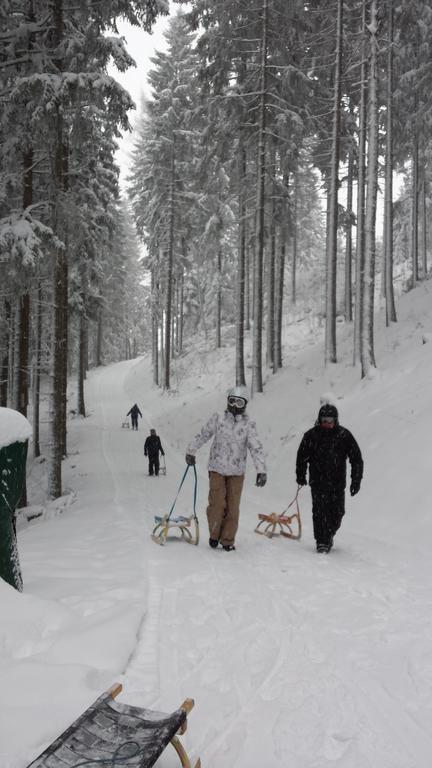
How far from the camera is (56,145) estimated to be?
11.4m

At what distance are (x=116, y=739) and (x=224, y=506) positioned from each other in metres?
4.87

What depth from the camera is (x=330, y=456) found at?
728 centimetres

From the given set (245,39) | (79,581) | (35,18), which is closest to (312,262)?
(245,39)

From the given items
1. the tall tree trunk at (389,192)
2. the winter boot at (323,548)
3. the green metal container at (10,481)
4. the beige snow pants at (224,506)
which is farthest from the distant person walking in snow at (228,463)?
the tall tree trunk at (389,192)

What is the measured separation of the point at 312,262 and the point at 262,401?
3694cm

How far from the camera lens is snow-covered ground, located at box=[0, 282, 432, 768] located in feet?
9.27

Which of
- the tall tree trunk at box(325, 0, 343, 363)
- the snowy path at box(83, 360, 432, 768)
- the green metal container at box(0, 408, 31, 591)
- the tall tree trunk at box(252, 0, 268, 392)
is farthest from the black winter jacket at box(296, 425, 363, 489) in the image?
the tall tree trunk at box(252, 0, 268, 392)

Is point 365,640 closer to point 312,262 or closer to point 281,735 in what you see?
point 281,735

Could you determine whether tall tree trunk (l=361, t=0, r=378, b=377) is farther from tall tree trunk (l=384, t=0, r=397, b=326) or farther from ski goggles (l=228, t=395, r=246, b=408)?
ski goggles (l=228, t=395, r=246, b=408)

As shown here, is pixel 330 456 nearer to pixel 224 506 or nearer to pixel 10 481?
pixel 224 506

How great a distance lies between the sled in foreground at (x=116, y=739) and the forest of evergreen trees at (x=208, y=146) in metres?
9.51

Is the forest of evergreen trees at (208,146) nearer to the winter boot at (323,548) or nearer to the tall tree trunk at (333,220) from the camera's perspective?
→ the tall tree trunk at (333,220)

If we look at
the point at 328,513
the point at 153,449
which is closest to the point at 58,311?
the point at 153,449

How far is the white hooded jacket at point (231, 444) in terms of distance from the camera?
736cm
